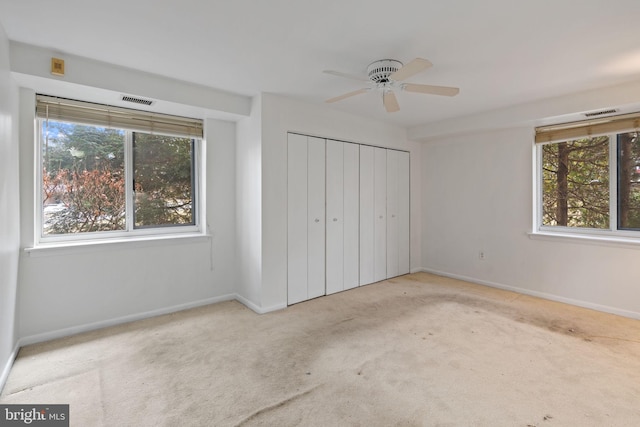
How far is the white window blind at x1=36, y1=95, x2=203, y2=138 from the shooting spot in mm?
2739

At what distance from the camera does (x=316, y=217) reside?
375 centimetres

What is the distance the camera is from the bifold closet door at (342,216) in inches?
153

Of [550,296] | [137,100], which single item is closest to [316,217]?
[137,100]

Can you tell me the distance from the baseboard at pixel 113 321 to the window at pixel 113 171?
81 cm

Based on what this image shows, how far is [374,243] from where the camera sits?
4.42 m

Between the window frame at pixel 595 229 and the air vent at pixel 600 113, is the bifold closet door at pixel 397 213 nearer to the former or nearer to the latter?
the window frame at pixel 595 229

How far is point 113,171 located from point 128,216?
1.55 ft

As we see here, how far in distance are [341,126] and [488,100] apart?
65.5 inches

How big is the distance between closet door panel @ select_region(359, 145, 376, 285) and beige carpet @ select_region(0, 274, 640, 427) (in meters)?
1.01

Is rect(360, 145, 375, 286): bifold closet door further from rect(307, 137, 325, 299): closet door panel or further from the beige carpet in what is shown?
the beige carpet

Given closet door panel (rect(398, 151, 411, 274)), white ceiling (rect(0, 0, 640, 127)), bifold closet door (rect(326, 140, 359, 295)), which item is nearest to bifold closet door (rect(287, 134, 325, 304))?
bifold closet door (rect(326, 140, 359, 295))

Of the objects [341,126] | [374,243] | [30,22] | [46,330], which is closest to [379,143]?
[341,126]

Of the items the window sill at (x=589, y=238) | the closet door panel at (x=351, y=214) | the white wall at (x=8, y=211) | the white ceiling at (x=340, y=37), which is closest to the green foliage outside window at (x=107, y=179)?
the white wall at (x=8, y=211)

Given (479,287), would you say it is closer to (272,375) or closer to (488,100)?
(488,100)
